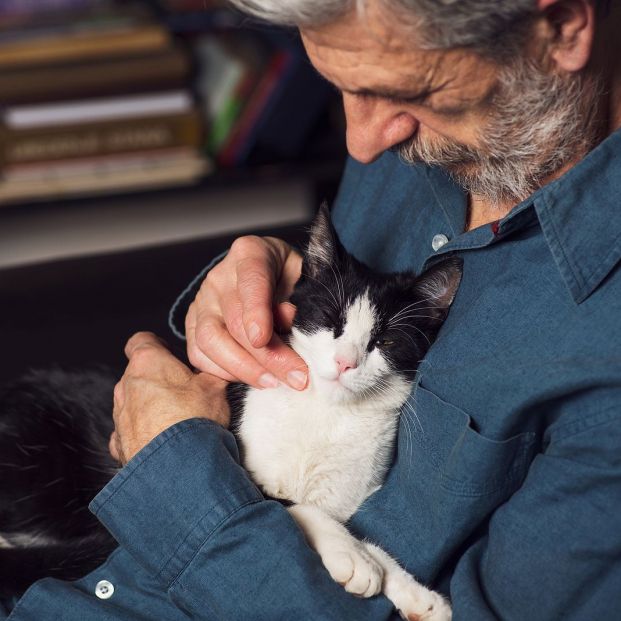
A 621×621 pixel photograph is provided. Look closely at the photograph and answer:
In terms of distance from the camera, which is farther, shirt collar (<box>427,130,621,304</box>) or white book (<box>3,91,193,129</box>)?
white book (<box>3,91,193,129</box>)

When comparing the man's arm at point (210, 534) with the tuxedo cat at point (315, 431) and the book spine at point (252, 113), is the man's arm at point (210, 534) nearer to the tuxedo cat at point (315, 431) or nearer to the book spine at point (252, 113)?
the tuxedo cat at point (315, 431)

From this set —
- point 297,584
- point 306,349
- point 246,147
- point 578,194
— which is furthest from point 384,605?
point 246,147

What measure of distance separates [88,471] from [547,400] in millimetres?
852

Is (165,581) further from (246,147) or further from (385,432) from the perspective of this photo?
(246,147)

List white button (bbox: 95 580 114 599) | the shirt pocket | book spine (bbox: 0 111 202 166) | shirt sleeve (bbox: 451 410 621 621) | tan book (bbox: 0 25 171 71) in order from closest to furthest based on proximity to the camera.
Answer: shirt sleeve (bbox: 451 410 621 621), the shirt pocket, white button (bbox: 95 580 114 599), tan book (bbox: 0 25 171 71), book spine (bbox: 0 111 202 166)

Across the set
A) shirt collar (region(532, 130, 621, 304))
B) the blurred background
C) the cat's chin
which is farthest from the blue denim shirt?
the blurred background

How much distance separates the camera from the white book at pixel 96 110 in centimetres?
263

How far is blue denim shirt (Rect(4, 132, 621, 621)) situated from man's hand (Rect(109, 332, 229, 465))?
68 millimetres

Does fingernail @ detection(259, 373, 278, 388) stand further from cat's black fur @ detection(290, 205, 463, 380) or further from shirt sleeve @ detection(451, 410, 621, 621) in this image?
shirt sleeve @ detection(451, 410, 621, 621)

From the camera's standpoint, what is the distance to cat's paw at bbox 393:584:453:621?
1.18 meters

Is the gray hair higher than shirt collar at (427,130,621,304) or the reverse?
higher

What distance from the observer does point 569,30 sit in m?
1.08

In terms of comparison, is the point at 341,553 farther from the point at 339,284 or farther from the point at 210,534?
the point at 339,284

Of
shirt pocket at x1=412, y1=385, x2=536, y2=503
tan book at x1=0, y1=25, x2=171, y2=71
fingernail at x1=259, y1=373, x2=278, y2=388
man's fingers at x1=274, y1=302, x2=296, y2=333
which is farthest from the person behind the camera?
tan book at x1=0, y1=25, x2=171, y2=71
